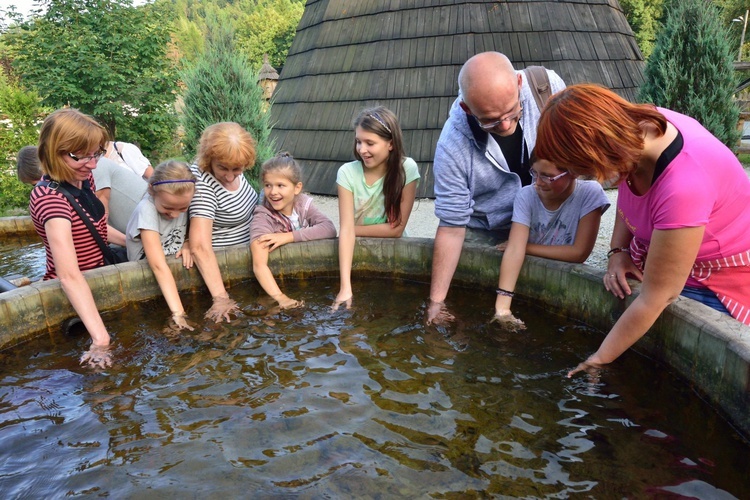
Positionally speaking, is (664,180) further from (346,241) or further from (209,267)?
(209,267)

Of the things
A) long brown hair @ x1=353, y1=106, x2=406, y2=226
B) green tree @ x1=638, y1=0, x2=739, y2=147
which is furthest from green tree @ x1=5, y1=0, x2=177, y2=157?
green tree @ x1=638, y1=0, x2=739, y2=147

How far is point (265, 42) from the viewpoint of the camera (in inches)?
2367

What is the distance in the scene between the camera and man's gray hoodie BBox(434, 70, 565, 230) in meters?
3.32

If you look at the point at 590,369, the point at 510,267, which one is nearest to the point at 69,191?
the point at 510,267

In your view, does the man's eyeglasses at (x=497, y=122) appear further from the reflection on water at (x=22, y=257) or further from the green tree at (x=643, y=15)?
the green tree at (x=643, y=15)

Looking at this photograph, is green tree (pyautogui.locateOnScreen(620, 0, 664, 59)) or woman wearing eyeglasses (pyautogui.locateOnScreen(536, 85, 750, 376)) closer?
woman wearing eyeglasses (pyautogui.locateOnScreen(536, 85, 750, 376))

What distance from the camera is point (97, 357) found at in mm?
2953

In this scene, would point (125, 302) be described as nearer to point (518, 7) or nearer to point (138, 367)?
point (138, 367)

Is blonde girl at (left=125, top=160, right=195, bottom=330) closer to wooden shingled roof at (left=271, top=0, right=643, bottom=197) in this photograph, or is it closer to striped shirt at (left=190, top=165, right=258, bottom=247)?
striped shirt at (left=190, top=165, right=258, bottom=247)

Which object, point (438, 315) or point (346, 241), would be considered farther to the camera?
point (346, 241)

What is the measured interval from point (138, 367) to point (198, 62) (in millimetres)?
5886

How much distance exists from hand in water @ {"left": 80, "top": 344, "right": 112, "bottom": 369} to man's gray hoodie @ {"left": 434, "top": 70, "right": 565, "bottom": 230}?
78.5 inches

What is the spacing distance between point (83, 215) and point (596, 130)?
2949mm

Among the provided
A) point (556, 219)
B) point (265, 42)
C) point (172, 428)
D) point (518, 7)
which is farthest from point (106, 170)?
point (265, 42)
